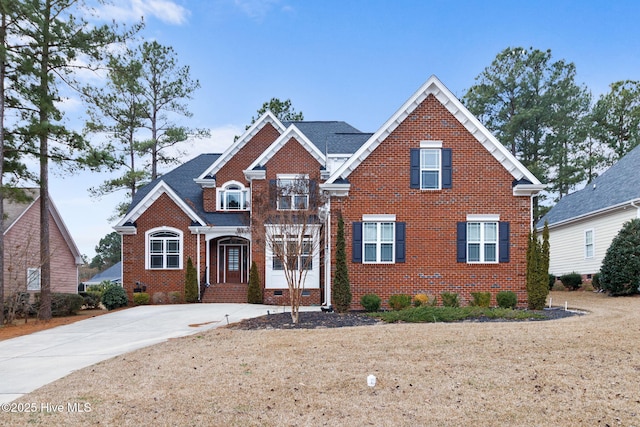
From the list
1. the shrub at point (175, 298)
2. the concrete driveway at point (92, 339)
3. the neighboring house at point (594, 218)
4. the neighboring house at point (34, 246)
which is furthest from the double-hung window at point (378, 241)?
the neighboring house at point (34, 246)

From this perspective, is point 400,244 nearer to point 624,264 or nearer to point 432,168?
point 432,168

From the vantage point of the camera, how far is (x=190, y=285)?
73.6ft

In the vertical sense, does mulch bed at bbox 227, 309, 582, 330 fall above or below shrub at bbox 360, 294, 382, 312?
below

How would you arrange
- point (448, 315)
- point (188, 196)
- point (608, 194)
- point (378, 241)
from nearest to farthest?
point (448, 315)
point (378, 241)
point (188, 196)
point (608, 194)

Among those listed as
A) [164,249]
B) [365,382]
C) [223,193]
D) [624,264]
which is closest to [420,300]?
[624,264]

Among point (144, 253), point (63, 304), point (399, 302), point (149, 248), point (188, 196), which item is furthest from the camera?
point (188, 196)

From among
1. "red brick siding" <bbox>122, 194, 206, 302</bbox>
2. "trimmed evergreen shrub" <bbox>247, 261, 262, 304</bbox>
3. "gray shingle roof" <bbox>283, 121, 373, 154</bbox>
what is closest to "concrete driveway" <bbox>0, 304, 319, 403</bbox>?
"trimmed evergreen shrub" <bbox>247, 261, 262, 304</bbox>

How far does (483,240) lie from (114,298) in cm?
1533

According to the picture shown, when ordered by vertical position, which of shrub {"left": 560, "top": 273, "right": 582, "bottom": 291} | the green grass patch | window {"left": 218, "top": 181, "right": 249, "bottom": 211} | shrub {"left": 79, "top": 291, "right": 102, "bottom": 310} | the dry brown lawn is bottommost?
shrub {"left": 79, "top": 291, "right": 102, "bottom": 310}

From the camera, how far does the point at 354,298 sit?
57.3ft

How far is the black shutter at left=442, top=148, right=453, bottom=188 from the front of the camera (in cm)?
1795

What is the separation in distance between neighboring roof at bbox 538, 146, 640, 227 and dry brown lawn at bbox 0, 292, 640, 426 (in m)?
15.1

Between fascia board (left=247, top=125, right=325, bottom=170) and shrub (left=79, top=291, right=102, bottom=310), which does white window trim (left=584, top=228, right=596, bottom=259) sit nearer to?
fascia board (left=247, top=125, right=325, bottom=170)

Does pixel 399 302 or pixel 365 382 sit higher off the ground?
pixel 365 382
